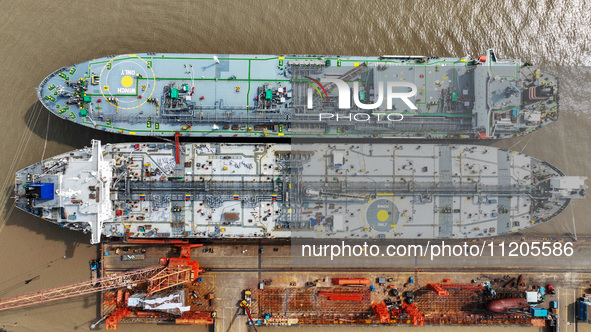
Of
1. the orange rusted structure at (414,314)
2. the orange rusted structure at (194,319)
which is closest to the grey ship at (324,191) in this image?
the orange rusted structure at (414,314)

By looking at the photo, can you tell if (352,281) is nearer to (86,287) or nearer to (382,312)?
(382,312)

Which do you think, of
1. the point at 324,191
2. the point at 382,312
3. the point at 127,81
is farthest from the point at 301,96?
the point at 382,312

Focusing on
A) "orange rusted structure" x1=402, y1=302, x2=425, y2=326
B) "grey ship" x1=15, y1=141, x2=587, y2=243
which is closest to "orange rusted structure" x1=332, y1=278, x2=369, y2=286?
"orange rusted structure" x1=402, y1=302, x2=425, y2=326

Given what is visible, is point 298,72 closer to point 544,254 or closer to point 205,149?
point 205,149

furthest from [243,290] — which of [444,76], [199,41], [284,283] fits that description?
[444,76]

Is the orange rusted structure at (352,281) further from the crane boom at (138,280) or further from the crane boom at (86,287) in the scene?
the crane boom at (86,287)

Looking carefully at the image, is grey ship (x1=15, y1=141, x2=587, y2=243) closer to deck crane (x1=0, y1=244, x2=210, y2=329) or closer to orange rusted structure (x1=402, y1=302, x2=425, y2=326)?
deck crane (x1=0, y1=244, x2=210, y2=329)
